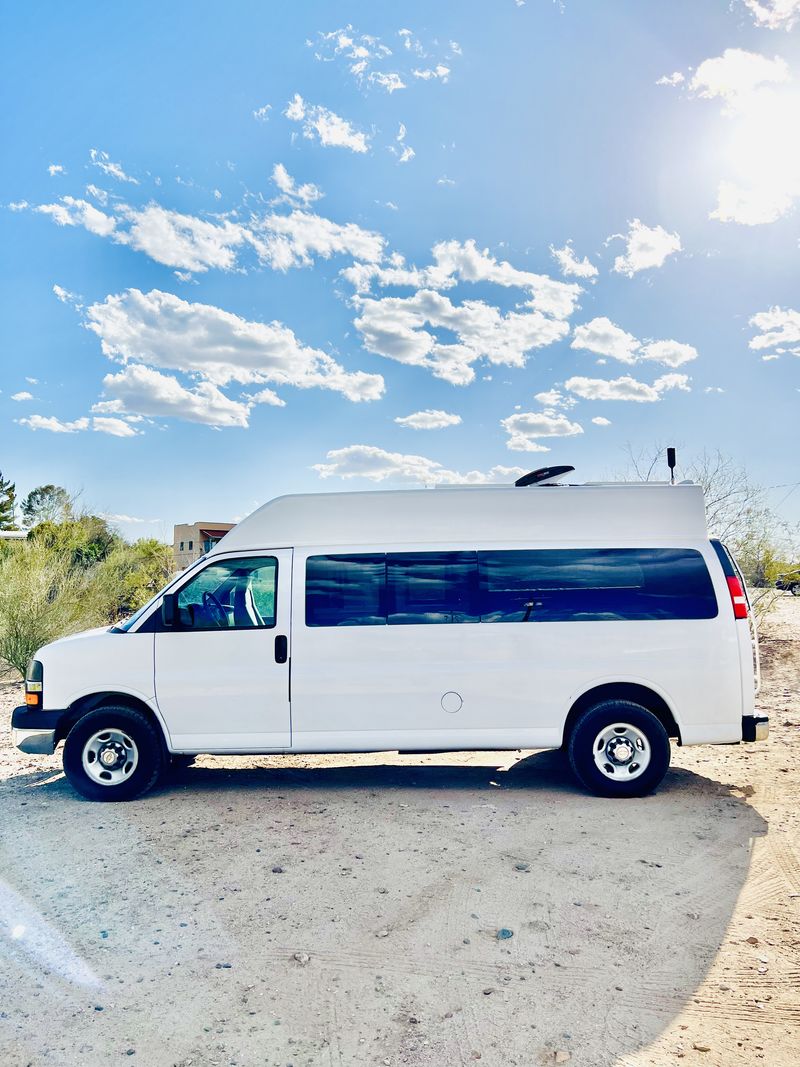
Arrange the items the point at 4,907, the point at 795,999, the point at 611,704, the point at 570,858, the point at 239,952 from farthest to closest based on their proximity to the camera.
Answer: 1. the point at 611,704
2. the point at 570,858
3. the point at 4,907
4. the point at 239,952
5. the point at 795,999

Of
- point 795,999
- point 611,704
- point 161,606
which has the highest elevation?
point 161,606

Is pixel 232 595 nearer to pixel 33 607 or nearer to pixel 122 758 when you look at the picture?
pixel 122 758

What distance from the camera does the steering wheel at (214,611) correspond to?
6480 millimetres

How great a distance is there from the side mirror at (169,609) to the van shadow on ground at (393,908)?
1.57m

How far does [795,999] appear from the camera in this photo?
356 cm

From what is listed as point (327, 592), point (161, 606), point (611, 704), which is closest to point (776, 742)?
point (611, 704)

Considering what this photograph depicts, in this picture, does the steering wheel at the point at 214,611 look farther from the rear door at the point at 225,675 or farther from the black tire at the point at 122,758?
the black tire at the point at 122,758

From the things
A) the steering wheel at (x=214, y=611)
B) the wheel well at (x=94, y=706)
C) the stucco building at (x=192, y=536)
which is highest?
the stucco building at (x=192, y=536)

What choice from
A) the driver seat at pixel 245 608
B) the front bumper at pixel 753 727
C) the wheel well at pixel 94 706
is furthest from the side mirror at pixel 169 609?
the front bumper at pixel 753 727

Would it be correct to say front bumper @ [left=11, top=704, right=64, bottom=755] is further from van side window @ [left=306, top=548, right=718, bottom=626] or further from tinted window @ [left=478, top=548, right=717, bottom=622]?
tinted window @ [left=478, top=548, right=717, bottom=622]

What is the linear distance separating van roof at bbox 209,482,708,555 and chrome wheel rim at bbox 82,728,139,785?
1.84m

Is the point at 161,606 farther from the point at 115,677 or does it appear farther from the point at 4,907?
the point at 4,907

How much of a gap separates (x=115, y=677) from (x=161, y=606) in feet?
2.35

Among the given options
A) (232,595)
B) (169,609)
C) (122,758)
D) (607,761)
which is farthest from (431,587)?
(122,758)
